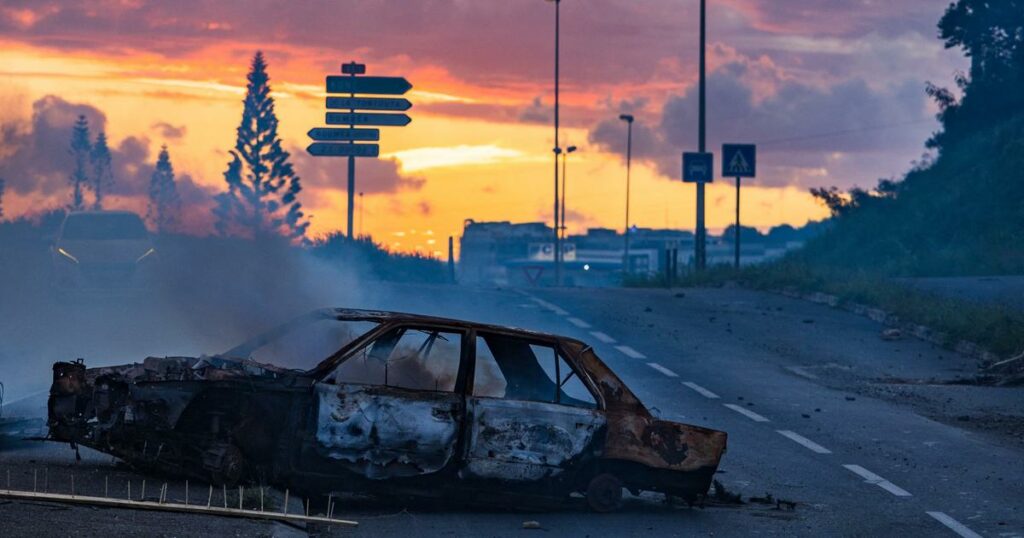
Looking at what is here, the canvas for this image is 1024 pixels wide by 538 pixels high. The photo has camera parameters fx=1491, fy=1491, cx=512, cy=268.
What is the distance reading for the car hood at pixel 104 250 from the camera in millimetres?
30922

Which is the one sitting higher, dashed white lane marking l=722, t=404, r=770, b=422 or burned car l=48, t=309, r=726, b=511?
burned car l=48, t=309, r=726, b=511

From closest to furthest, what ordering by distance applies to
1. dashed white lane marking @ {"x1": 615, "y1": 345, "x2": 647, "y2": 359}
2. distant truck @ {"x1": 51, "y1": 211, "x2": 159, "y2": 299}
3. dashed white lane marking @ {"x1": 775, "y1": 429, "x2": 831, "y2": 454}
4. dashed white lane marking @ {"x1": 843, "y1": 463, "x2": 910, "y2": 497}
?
dashed white lane marking @ {"x1": 843, "y1": 463, "x2": 910, "y2": 497}
dashed white lane marking @ {"x1": 775, "y1": 429, "x2": 831, "y2": 454}
dashed white lane marking @ {"x1": 615, "y1": 345, "x2": 647, "y2": 359}
distant truck @ {"x1": 51, "y1": 211, "x2": 159, "y2": 299}

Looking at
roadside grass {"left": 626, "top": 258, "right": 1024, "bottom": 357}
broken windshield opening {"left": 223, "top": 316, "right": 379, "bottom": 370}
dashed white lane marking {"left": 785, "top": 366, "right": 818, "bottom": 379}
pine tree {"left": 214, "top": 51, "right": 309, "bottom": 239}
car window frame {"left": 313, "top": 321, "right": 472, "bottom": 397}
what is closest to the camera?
car window frame {"left": 313, "top": 321, "right": 472, "bottom": 397}

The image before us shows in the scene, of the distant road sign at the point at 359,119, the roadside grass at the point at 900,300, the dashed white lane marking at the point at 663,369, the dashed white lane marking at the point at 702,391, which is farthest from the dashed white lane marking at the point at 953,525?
the distant road sign at the point at 359,119

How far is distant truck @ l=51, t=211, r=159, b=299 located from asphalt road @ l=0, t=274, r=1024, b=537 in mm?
604

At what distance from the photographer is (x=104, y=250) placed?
3114 centimetres

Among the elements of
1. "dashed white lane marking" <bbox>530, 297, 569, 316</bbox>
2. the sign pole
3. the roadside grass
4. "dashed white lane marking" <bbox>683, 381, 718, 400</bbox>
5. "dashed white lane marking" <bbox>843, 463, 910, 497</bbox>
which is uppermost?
the sign pole

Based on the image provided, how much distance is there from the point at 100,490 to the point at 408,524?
1969 millimetres

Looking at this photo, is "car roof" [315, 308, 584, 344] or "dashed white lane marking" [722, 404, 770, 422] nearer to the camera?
"car roof" [315, 308, 584, 344]

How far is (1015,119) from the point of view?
5459 cm

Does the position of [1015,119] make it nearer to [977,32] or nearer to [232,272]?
[977,32]

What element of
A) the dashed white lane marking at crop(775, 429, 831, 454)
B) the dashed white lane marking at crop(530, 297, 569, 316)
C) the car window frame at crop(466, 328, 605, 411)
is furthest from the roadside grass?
the car window frame at crop(466, 328, 605, 411)

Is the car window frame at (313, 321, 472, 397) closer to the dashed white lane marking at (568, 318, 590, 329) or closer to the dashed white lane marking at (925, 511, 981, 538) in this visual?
the dashed white lane marking at (925, 511, 981, 538)

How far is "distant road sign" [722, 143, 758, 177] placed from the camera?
41.2m
